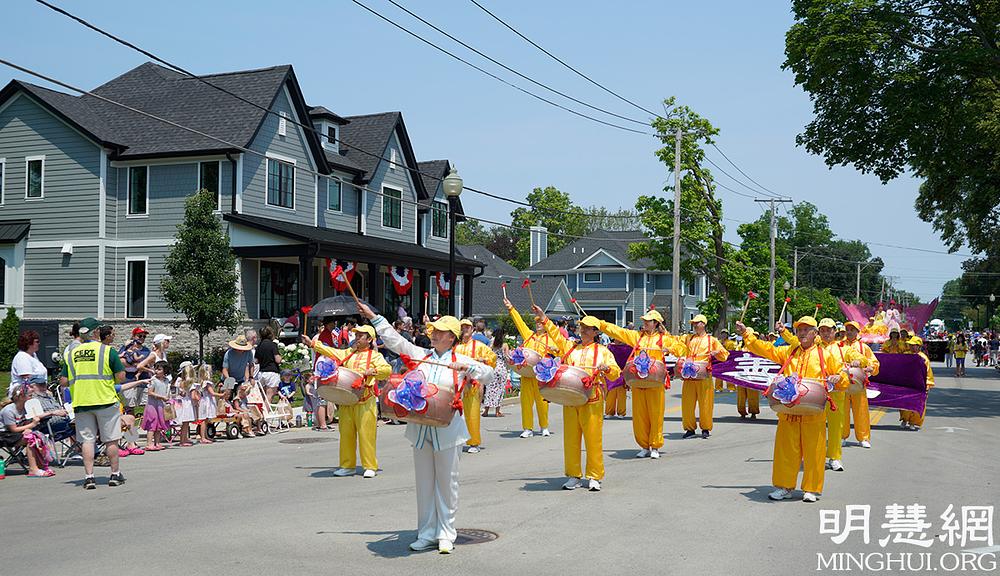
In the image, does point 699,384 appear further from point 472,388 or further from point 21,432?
point 21,432

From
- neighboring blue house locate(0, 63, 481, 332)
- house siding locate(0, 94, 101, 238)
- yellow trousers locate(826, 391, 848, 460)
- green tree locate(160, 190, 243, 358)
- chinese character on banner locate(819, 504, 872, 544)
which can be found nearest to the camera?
chinese character on banner locate(819, 504, 872, 544)

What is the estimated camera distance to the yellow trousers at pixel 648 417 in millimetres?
12906

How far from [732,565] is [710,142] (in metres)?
42.8

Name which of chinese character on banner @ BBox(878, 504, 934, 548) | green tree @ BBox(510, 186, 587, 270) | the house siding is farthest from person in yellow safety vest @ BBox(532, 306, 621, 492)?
green tree @ BBox(510, 186, 587, 270)

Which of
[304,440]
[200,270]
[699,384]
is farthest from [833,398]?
[200,270]

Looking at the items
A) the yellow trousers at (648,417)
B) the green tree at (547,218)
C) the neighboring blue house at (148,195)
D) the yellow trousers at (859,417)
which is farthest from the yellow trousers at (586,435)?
the green tree at (547,218)

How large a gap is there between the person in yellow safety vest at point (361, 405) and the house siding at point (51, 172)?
22.2 meters

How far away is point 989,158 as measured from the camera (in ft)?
90.3

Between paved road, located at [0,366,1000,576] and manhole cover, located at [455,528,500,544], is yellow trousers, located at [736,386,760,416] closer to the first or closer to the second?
paved road, located at [0,366,1000,576]

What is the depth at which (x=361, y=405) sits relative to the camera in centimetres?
1162

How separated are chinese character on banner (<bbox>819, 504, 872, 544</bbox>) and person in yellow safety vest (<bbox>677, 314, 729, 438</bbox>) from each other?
564cm

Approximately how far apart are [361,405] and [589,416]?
10.1 ft

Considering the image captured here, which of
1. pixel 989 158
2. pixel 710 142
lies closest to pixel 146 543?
pixel 989 158

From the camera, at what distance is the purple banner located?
1730 centimetres
